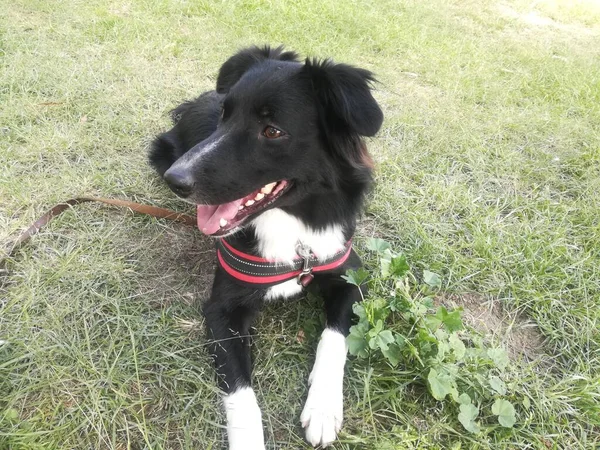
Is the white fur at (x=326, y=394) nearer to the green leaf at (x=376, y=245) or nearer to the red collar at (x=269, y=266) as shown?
the red collar at (x=269, y=266)

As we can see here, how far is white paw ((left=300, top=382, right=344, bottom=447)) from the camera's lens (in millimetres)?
1771

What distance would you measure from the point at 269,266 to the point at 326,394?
667 millimetres

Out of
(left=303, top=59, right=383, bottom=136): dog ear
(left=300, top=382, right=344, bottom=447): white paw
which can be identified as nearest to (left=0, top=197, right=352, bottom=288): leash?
(left=300, top=382, right=344, bottom=447): white paw

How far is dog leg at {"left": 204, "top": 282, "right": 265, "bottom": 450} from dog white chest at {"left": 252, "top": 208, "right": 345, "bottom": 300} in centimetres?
22

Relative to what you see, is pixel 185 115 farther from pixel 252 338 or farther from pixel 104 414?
pixel 104 414

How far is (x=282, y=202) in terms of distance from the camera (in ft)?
6.75

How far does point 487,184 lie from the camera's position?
3480 millimetres

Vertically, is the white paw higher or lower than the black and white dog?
lower

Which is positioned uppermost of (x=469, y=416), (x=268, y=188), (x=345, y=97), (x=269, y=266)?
(x=345, y=97)

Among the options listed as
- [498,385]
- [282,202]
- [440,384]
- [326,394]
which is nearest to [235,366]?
[326,394]

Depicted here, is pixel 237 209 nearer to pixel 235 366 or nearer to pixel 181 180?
pixel 181 180

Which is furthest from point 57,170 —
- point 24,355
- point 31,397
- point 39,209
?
point 31,397

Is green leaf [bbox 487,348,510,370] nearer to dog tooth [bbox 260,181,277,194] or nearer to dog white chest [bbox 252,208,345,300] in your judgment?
dog white chest [bbox 252,208,345,300]

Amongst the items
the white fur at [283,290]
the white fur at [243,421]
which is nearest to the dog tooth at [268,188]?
the white fur at [283,290]
